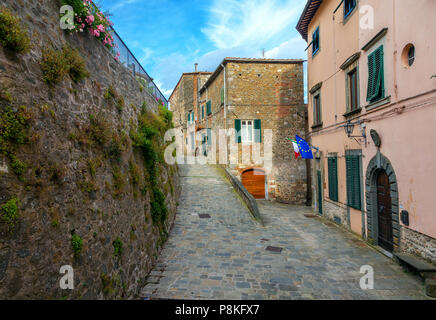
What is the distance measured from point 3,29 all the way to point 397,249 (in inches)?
385

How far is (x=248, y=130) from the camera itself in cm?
1794

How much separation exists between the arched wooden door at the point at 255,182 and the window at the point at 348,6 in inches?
415

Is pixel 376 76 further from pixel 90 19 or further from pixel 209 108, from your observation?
pixel 209 108

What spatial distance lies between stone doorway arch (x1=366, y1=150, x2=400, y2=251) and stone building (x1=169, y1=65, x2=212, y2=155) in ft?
65.6

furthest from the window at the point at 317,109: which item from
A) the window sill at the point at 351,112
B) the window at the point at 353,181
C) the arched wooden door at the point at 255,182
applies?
the arched wooden door at the point at 255,182

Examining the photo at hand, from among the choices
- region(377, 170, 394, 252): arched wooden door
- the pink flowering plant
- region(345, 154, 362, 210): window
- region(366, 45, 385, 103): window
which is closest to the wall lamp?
region(345, 154, 362, 210): window

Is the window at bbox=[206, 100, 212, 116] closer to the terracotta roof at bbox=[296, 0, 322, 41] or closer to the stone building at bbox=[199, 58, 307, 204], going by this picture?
the stone building at bbox=[199, 58, 307, 204]

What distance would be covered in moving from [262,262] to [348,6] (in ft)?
33.2

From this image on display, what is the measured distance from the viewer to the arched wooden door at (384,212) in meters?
7.89

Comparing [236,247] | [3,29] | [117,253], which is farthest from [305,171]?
[3,29]

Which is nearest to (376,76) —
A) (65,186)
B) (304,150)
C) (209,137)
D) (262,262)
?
(304,150)

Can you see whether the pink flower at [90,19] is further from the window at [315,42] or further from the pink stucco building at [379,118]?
the window at [315,42]

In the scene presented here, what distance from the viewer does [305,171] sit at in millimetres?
17516

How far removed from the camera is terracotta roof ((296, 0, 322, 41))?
40.1 feet
